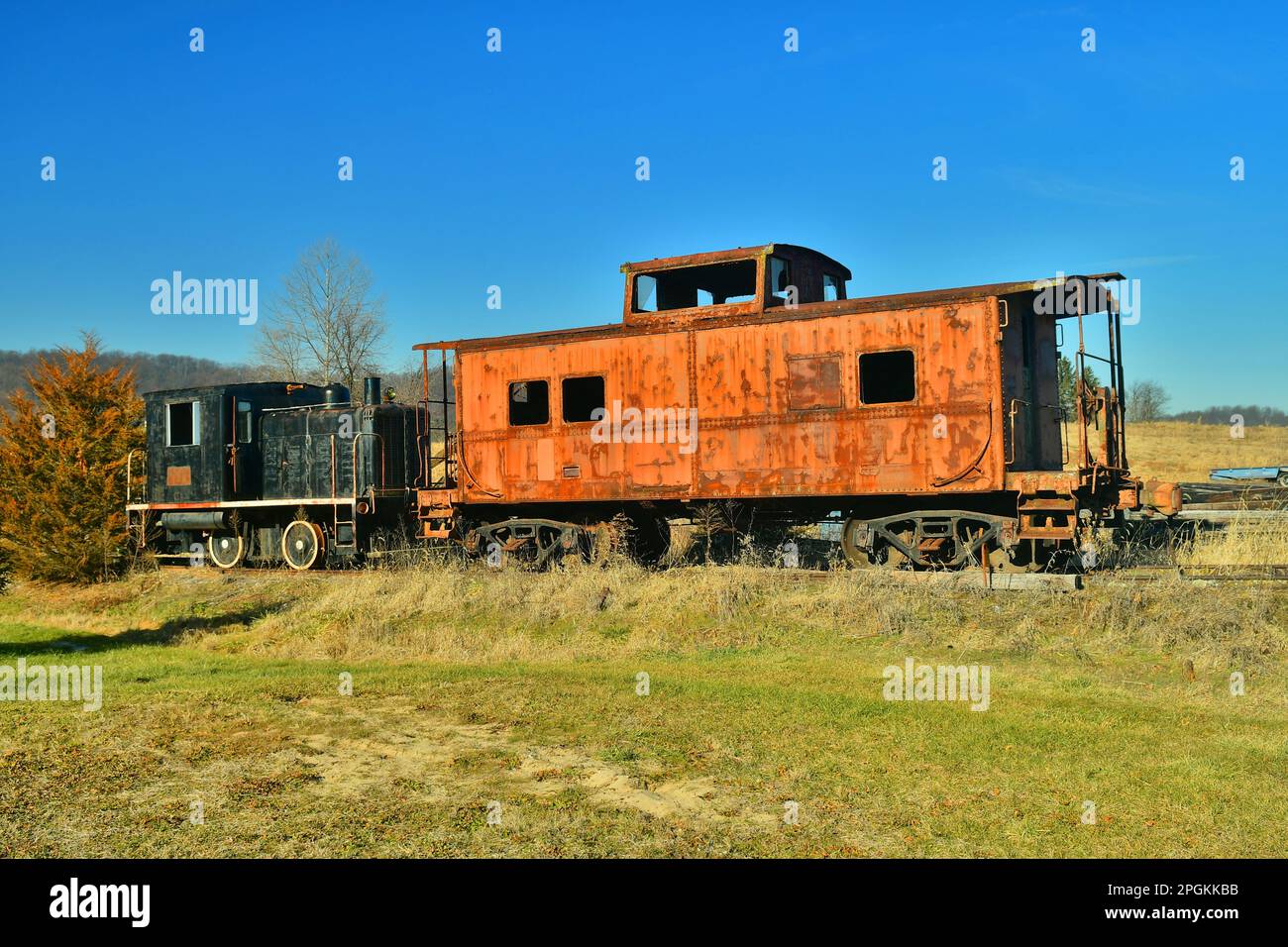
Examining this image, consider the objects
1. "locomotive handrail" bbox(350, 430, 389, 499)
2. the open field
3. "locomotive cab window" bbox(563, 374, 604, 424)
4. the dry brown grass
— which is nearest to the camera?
the dry brown grass

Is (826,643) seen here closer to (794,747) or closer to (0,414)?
(794,747)

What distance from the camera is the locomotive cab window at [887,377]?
51.5 feet

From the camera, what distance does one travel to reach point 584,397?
18.6 metres

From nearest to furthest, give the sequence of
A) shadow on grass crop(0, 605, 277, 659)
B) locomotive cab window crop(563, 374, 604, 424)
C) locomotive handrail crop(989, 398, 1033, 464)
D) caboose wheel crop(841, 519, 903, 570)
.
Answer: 1. locomotive handrail crop(989, 398, 1033, 464)
2. shadow on grass crop(0, 605, 277, 659)
3. caboose wheel crop(841, 519, 903, 570)
4. locomotive cab window crop(563, 374, 604, 424)

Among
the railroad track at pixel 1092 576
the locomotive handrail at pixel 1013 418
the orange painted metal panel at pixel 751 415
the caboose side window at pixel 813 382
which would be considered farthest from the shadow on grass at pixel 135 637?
the locomotive handrail at pixel 1013 418

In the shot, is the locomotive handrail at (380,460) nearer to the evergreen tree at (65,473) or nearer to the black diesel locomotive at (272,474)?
the black diesel locomotive at (272,474)

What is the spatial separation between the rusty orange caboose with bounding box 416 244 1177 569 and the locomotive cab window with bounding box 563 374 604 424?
0.13 feet

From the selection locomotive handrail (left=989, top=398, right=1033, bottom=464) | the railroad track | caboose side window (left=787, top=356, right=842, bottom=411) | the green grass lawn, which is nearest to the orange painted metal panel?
caboose side window (left=787, top=356, right=842, bottom=411)

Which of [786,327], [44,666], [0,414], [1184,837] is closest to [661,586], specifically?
[786,327]

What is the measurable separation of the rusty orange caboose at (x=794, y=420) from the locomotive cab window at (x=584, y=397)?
0.04 metres

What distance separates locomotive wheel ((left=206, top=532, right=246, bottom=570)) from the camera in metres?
21.9

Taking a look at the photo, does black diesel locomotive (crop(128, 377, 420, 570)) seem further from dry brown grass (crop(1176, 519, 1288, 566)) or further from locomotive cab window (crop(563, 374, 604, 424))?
dry brown grass (crop(1176, 519, 1288, 566))

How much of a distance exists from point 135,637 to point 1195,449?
4486 cm
